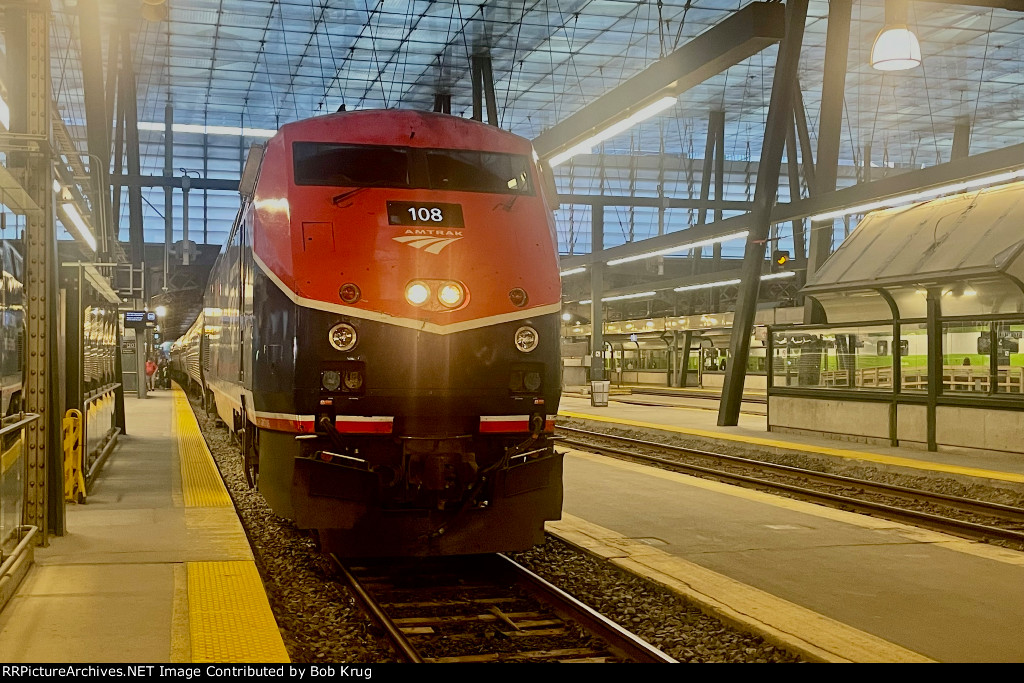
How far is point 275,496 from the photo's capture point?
717 centimetres

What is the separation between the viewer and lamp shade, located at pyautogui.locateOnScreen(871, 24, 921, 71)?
1066 cm

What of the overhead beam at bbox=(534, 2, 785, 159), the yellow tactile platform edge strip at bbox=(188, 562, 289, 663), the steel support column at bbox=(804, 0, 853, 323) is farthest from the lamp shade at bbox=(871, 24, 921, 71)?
the steel support column at bbox=(804, 0, 853, 323)

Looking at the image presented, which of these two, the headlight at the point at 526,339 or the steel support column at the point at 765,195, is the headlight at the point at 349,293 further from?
the steel support column at the point at 765,195

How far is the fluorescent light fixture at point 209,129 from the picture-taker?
41.8m

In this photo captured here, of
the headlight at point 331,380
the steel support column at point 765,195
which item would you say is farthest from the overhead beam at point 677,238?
the headlight at point 331,380

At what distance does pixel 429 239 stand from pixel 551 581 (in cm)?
261

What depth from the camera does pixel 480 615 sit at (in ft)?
21.2

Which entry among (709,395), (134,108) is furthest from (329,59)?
(709,395)

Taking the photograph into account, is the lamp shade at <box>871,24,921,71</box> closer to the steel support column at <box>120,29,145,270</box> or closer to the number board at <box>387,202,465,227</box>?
the number board at <box>387,202,465,227</box>

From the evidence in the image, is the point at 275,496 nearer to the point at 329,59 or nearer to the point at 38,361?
the point at 38,361

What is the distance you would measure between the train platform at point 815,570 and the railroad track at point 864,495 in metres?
0.45

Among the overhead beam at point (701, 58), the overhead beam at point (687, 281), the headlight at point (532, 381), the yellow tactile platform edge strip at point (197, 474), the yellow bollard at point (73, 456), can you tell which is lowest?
the yellow tactile platform edge strip at point (197, 474)

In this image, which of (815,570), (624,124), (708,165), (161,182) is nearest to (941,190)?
(624,124)

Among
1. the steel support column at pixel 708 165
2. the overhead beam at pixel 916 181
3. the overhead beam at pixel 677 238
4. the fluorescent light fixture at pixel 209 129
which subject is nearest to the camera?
the overhead beam at pixel 916 181
